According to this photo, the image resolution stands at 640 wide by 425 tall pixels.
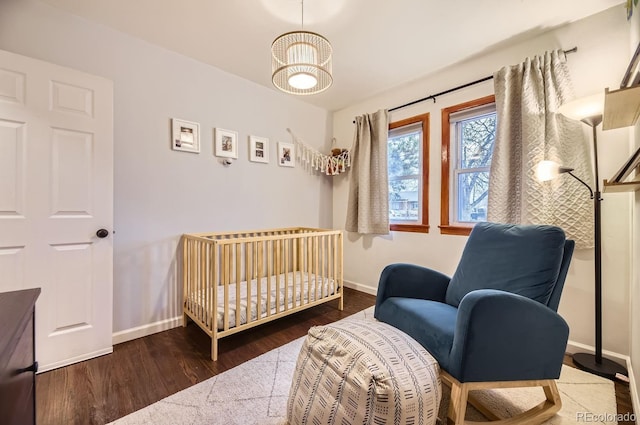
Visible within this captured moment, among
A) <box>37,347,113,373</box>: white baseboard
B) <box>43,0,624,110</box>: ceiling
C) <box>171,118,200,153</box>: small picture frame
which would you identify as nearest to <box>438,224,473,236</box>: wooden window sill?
<box>43,0,624,110</box>: ceiling

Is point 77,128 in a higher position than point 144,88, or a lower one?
lower

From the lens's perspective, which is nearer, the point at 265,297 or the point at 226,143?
the point at 265,297

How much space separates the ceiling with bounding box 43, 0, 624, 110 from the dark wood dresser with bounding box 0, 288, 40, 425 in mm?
1906

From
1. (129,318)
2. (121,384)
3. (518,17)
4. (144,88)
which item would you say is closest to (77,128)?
(144,88)

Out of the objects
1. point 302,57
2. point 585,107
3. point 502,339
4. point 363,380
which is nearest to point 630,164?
point 585,107

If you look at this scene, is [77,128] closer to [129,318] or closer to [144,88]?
[144,88]

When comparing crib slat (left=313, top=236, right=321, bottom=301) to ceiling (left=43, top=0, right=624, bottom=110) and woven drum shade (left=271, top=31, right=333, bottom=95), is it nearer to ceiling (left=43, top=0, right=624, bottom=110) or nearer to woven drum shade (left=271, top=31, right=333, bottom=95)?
woven drum shade (left=271, top=31, right=333, bottom=95)

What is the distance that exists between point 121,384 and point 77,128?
1.62m

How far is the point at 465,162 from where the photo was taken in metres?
2.54

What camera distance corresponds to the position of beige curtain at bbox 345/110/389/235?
3.00 m

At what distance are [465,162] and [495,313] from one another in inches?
71.0

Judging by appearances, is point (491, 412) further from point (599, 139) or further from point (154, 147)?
point (154, 147)

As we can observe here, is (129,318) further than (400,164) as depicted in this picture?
No

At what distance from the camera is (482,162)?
7.97ft
